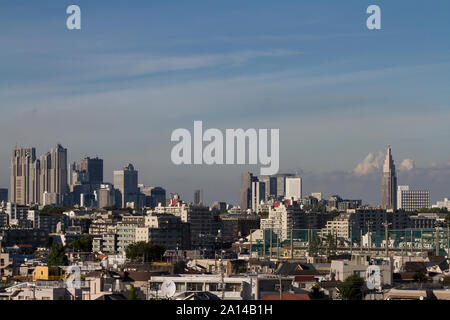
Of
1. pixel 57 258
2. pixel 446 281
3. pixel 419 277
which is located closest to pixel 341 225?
pixel 57 258

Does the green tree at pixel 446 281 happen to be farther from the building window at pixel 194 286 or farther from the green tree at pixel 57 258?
the green tree at pixel 57 258

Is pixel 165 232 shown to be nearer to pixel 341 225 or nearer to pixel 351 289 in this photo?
pixel 341 225

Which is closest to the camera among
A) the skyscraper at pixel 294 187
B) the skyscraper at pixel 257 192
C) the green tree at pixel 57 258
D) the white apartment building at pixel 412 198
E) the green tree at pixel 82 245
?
the green tree at pixel 57 258

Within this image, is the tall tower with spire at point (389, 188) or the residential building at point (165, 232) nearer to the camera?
the residential building at point (165, 232)

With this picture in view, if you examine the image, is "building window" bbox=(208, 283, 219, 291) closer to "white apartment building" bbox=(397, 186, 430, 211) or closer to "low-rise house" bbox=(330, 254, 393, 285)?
"low-rise house" bbox=(330, 254, 393, 285)

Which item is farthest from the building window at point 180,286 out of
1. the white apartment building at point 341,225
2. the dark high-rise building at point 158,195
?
the dark high-rise building at point 158,195
